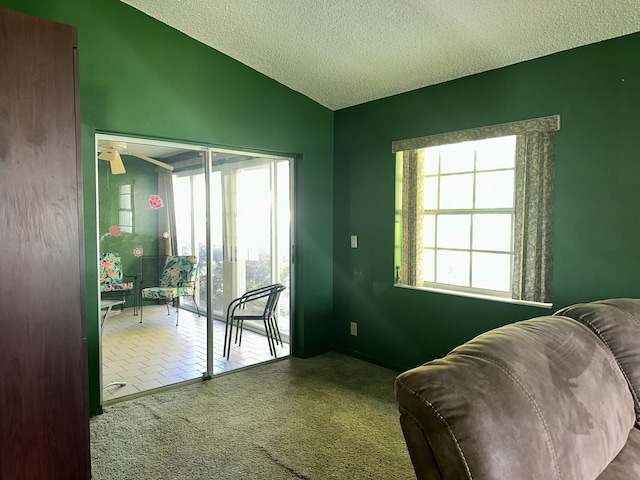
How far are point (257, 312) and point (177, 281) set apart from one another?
32.8 inches

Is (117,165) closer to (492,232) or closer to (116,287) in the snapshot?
(116,287)

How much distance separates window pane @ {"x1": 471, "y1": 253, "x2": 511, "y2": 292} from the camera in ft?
10.7

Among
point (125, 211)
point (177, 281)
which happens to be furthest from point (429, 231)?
point (125, 211)

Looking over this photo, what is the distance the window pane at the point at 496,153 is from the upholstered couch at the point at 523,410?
2010 millimetres

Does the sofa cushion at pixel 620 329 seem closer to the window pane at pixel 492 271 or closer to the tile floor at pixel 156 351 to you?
the window pane at pixel 492 271

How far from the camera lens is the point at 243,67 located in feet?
12.1

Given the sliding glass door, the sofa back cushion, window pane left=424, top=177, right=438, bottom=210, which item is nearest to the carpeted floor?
the sliding glass door

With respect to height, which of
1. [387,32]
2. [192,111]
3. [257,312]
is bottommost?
[257,312]

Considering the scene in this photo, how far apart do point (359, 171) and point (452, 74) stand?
1.21 m

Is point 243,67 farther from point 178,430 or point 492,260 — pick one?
point 178,430

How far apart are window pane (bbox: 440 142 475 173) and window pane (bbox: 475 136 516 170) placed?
0.23 ft

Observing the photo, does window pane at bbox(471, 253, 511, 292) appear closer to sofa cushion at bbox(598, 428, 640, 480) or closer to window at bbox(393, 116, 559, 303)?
window at bbox(393, 116, 559, 303)

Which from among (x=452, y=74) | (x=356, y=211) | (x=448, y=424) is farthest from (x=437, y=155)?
(x=448, y=424)

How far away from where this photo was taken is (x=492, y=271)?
3.33m
